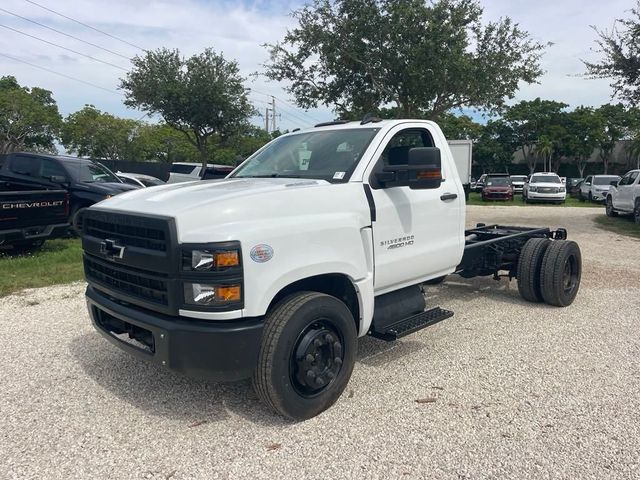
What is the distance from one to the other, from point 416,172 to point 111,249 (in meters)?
2.24

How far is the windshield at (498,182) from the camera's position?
29203mm

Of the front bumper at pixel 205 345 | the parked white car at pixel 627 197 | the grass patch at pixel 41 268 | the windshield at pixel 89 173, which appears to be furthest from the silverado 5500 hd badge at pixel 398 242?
the parked white car at pixel 627 197

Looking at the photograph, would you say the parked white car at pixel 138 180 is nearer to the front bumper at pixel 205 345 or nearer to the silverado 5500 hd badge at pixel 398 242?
the silverado 5500 hd badge at pixel 398 242

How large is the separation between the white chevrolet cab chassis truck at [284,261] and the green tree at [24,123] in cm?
4544

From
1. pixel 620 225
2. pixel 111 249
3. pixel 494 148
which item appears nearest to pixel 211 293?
pixel 111 249

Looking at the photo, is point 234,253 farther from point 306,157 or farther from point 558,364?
point 558,364

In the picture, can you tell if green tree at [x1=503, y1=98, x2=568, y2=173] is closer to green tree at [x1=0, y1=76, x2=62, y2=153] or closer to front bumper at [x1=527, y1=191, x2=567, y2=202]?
front bumper at [x1=527, y1=191, x2=567, y2=202]

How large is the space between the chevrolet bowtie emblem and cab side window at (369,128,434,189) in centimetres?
190

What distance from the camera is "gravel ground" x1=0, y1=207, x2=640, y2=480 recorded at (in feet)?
9.80

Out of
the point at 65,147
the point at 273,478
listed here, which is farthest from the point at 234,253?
the point at 65,147

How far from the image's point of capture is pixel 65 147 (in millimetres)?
51969

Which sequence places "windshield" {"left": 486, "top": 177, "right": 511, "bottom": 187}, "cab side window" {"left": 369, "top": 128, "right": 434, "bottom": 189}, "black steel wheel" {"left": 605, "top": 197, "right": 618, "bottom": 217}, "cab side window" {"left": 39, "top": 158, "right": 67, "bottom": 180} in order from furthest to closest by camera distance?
"windshield" {"left": 486, "top": 177, "right": 511, "bottom": 187} < "black steel wheel" {"left": 605, "top": 197, "right": 618, "bottom": 217} < "cab side window" {"left": 39, "top": 158, "right": 67, "bottom": 180} < "cab side window" {"left": 369, "top": 128, "right": 434, "bottom": 189}

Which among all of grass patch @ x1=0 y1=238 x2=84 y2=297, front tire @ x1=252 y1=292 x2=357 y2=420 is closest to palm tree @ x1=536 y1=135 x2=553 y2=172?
grass patch @ x1=0 y1=238 x2=84 y2=297

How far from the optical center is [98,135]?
168ft
